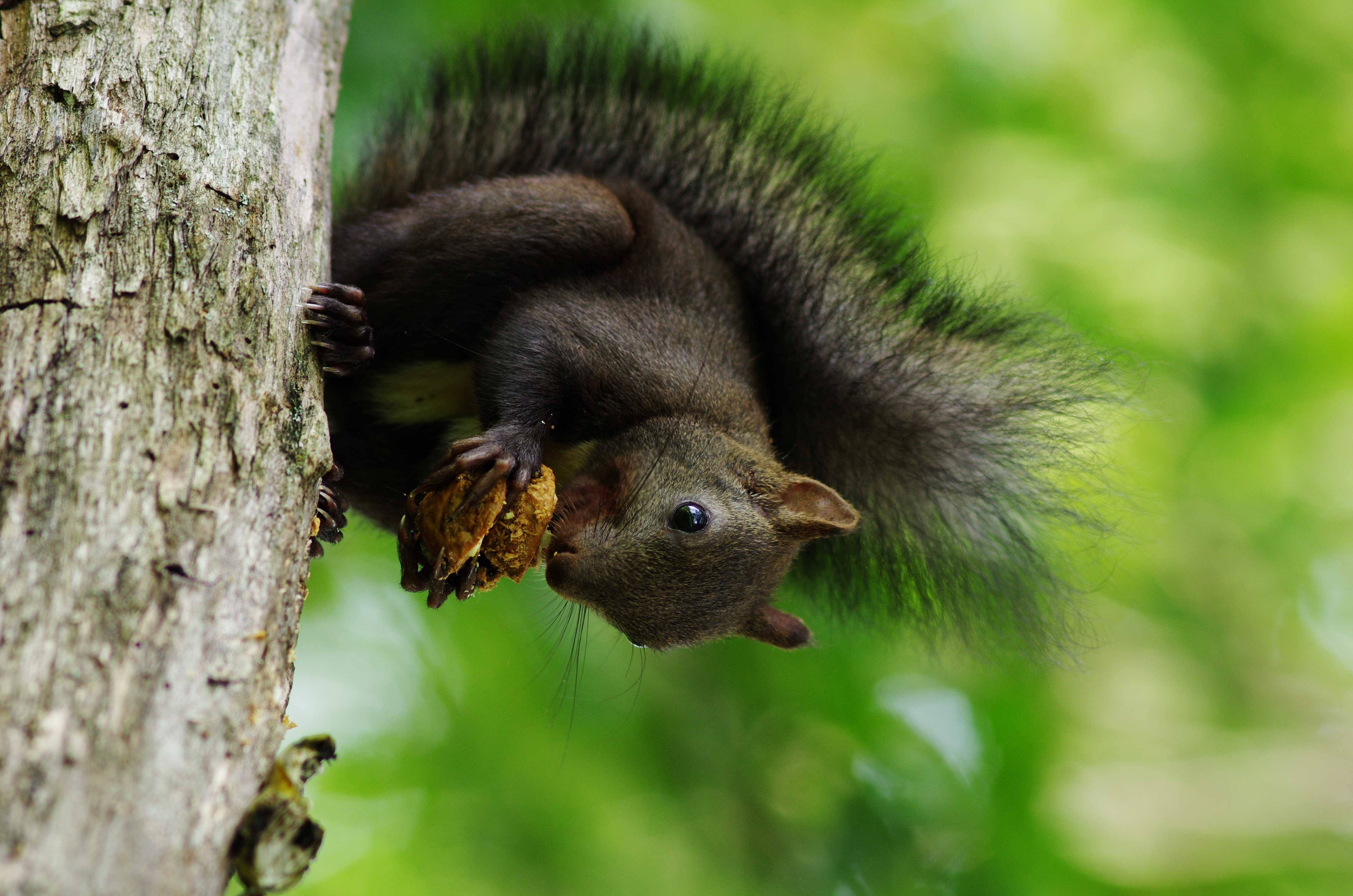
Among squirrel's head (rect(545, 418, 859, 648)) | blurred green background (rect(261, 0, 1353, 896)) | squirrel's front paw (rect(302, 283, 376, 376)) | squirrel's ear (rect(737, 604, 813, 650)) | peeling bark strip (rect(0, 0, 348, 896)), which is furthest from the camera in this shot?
blurred green background (rect(261, 0, 1353, 896))

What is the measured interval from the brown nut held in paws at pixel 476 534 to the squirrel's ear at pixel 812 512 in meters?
0.77

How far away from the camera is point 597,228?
359 centimetres

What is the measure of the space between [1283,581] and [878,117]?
3.03 metres

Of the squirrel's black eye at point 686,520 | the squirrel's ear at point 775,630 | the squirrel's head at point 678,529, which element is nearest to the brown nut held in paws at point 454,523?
the squirrel's head at point 678,529

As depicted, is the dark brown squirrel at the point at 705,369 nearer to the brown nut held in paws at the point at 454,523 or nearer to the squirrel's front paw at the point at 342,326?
the brown nut held in paws at the point at 454,523

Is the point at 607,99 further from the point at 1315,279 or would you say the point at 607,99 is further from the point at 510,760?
the point at 1315,279

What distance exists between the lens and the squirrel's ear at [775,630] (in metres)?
3.69

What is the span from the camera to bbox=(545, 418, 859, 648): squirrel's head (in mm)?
3305

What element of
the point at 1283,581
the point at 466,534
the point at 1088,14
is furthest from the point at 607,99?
the point at 1283,581

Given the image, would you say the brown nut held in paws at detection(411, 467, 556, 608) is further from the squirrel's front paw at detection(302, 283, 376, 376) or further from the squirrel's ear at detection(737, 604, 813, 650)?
the squirrel's ear at detection(737, 604, 813, 650)

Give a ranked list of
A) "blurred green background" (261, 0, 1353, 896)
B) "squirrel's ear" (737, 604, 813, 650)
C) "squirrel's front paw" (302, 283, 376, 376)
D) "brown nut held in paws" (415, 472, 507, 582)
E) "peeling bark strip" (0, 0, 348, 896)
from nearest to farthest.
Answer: "peeling bark strip" (0, 0, 348, 896), "squirrel's front paw" (302, 283, 376, 376), "brown nut held in paws" (415, 472, 507, 582), "squirrel's ear" (737, 604, 813, 650), "blurred green background" (261, 0, 1353, 896)

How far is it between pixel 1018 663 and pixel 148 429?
3.20 m

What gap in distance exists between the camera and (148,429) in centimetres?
182

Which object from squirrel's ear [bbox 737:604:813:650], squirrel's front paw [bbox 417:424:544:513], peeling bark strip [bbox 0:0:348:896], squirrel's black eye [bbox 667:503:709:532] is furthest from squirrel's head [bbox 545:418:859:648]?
peeling bark strip [bbox 0:0:348:896]
